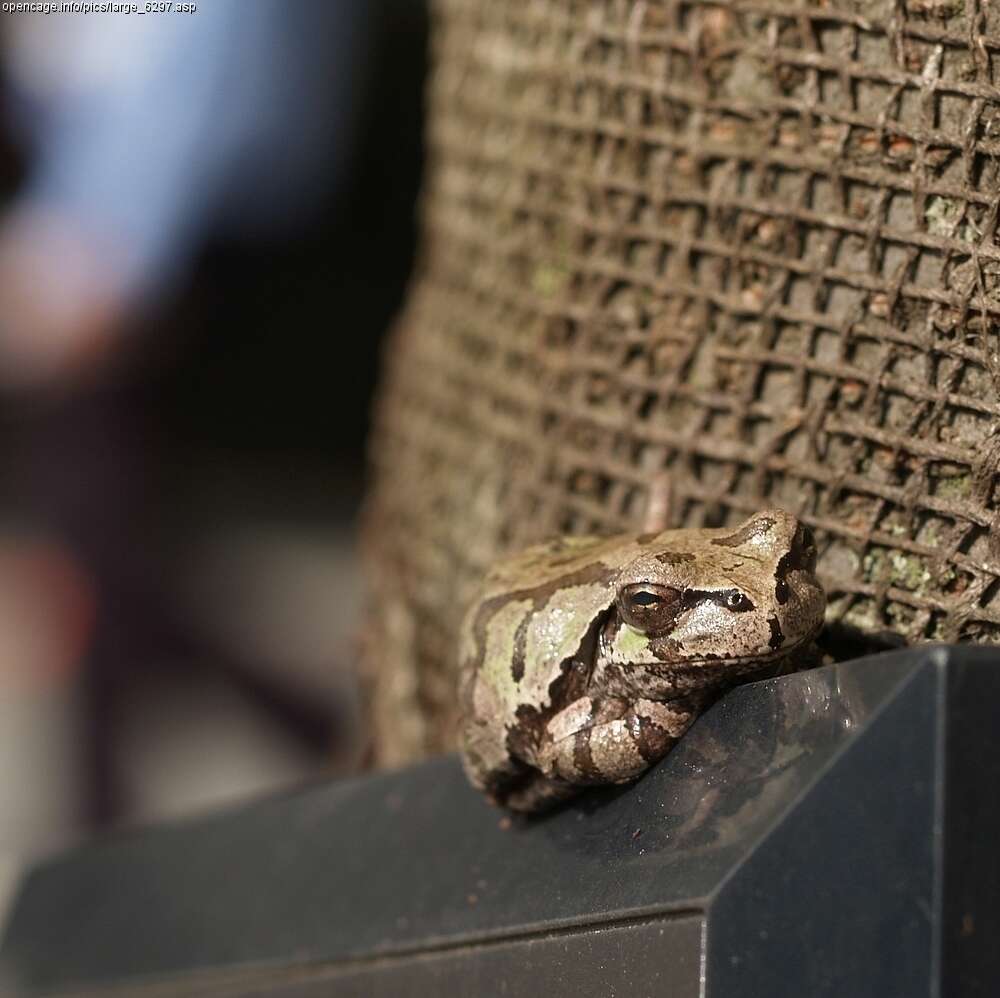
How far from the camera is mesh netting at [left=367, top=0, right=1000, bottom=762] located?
56.3 inches

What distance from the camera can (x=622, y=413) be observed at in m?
1.89

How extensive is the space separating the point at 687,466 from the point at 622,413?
0.53 feet

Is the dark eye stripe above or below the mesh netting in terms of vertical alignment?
below

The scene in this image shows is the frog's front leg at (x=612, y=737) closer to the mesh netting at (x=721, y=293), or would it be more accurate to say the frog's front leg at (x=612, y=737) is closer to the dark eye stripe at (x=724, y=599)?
the dark eye stripe at (x=724, y=599)

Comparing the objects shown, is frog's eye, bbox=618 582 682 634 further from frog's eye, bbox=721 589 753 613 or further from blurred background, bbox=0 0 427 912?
blurred background, bbox=0 0 427 912

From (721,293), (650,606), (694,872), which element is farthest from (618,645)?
(721,293)

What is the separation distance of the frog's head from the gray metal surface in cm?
6

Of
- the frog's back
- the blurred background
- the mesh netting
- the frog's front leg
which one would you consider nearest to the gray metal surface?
the frog's front leg

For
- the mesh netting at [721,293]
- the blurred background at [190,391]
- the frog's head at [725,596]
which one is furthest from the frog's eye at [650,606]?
the blurred background at [190,391]

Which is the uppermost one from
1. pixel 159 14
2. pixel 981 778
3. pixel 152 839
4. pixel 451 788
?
pixel 159 14

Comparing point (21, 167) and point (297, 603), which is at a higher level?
point (21, 167)

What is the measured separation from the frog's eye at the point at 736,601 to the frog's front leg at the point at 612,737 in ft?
0.50

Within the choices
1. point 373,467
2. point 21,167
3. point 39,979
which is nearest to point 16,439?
point 21,167

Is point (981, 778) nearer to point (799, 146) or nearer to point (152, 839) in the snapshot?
point (799, 146)
